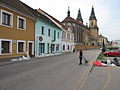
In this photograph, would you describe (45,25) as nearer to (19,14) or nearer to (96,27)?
(19,14)

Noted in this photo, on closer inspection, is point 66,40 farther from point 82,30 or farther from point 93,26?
point 93,26

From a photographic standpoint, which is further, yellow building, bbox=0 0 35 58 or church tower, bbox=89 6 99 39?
church tower, bbox=89 6 99 39

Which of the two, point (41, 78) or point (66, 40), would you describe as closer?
point (41, 78)

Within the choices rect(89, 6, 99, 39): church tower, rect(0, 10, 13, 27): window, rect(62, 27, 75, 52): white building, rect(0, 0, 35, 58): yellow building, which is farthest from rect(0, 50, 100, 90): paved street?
rect(89, 6, 99, 39): church tower

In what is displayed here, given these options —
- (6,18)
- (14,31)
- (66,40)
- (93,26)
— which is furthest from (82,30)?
(6,18)

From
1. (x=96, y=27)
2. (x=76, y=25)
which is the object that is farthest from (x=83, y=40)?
(x=96, y=27)

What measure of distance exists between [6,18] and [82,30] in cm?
8090

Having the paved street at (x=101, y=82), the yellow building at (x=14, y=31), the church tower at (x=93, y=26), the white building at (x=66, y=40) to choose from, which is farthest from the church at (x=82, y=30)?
the paved street at (x=101, y=82)

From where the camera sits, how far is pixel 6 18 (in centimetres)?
1806

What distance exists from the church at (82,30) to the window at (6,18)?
207ft

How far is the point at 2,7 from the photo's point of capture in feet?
55.3

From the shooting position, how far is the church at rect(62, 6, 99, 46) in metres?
82.6

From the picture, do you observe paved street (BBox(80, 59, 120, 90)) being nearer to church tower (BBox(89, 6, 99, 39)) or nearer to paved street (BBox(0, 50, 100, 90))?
paved street (BBox(0, 50, 100, 90))

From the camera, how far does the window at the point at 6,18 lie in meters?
17.2
